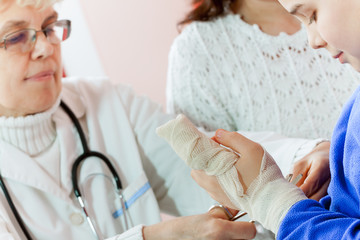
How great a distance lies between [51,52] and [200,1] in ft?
1.90

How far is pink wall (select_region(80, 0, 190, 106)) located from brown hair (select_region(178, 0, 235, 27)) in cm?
66

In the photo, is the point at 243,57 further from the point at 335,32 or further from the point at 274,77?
the point at 335,32

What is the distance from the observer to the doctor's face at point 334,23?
2.13ft

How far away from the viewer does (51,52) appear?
1190 millimetres

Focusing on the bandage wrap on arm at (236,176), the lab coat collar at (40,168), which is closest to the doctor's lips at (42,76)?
the lab coat collar at (40,168)

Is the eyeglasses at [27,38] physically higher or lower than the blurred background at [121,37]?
higher

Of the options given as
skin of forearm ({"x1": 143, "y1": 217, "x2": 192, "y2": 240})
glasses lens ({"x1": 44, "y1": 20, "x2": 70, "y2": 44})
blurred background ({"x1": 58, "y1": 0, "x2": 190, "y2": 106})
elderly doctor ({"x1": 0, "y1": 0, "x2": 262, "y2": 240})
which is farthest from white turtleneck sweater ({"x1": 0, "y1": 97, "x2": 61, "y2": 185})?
blurred background ({"x1": 58, "y1": 0, "x2": 190, "y2": 106})

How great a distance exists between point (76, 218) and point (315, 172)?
0.58 m

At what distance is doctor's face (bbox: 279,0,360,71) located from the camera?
649 millimetres

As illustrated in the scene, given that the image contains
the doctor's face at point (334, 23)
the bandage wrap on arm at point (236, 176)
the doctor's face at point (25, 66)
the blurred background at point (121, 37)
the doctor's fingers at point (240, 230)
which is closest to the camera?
the doctor's face at point (334, 23)

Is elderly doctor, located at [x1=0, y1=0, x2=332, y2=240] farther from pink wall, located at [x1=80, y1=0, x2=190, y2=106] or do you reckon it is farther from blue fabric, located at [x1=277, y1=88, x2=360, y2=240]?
pink wall, located at [x1=80, y1=0, x2=190, y2=106]

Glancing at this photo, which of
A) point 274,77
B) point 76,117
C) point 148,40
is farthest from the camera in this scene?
point 148,40

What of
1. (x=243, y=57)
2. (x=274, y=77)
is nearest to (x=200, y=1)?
(x=243, y=57)

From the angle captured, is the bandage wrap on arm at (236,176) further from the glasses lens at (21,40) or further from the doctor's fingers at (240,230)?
the glasses lens at (21,40)
